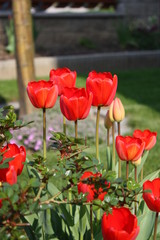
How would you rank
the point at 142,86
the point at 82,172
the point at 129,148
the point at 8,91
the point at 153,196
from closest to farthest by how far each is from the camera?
the point at 153,196 → the point at 82,172 → the point at 129,148 → the point at 8,91 → the point at 142,86

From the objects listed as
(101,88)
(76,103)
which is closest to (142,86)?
(101,88)

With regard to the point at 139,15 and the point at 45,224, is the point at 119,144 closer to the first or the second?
the point at 45,224

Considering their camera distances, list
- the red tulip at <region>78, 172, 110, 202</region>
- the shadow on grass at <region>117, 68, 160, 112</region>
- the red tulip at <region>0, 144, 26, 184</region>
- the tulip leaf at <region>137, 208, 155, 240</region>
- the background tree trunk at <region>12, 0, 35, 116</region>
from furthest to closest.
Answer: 1. the shadow on grass at <region>117, 68, 160, 112</region>
2. the background tree trunk at <region>12, 0, 35, 116</region>
3. the tulip leaf at <region>137, 208, 155, 240</region>
4. the red tulip at <region>78, 172, 110, 202</region>
5. the red tulip at <region>0, 144, 26, 184</region>

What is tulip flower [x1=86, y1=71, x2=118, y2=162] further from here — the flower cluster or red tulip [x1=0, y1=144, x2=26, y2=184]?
red tulip [x1=0, y1=144, x2=26, y2=184]

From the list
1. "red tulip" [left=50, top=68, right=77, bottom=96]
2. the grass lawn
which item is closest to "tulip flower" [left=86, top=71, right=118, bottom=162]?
"red tulip" [left=50, top=68, right=77, bottom=96]

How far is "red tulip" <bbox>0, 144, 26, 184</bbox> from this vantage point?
1.61 meters

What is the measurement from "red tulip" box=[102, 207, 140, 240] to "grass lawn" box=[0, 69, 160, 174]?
9.56 ft

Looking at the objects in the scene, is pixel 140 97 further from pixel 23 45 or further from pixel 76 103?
pixel 76 103

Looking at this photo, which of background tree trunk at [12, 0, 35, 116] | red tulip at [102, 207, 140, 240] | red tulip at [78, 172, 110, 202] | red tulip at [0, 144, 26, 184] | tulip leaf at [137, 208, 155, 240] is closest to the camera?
red tulip at [102, 207, 140, 240]

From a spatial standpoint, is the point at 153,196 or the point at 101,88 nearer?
the point at 153,196

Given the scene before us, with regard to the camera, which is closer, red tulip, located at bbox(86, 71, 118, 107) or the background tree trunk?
red tulip, located at bbox(86, 71, 118, 107)

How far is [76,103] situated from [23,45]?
4.23 m

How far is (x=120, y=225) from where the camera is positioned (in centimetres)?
161

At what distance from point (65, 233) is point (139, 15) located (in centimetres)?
1178
